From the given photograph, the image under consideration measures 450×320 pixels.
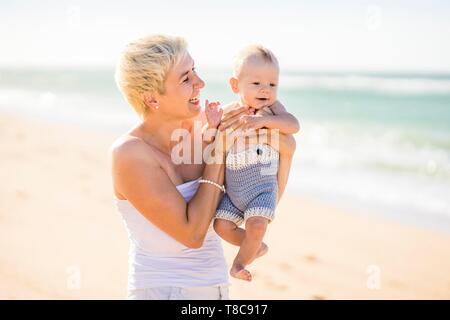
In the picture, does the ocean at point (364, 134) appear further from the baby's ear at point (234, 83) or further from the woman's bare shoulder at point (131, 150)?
the woman's bare shoulder at point (131, 150)

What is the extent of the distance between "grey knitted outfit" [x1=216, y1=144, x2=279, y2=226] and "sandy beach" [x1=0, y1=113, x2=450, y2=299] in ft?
7.96

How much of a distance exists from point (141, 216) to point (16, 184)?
20.5 feet

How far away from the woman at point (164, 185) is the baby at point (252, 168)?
13cm

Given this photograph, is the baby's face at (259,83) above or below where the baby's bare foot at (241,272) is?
above

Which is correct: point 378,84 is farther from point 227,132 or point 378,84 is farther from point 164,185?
point 164,185

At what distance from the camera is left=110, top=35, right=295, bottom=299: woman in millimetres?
2680

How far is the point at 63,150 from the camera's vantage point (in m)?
11.4

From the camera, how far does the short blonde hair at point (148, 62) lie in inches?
105

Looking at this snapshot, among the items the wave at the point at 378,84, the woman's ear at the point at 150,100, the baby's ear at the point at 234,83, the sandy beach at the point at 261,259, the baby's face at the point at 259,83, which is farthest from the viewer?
the wave at the point at 378,84

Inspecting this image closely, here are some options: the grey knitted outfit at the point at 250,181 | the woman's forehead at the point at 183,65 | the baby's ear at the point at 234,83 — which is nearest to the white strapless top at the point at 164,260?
the grey knitted outfit at the point at 250,181

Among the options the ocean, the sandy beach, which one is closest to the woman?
the sandy beach

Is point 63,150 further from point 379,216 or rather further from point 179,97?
point 179,97
